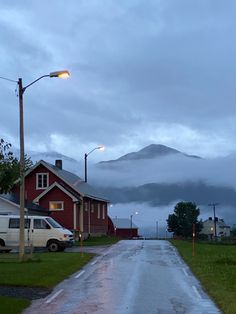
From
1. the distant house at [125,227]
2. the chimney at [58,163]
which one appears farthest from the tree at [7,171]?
the distant house at [125,227]

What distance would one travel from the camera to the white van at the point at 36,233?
3506 centimetres

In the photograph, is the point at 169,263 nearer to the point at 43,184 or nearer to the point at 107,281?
the point at 107,281

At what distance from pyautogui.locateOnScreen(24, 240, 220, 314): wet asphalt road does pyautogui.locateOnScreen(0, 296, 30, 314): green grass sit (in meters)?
0.19

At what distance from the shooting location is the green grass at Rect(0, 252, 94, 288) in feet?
58.0

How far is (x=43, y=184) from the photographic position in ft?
183

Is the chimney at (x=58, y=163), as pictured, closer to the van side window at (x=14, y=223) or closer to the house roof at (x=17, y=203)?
the house roof at (x=17, y=203)

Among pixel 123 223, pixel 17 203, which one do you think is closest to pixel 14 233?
pixel 17 203

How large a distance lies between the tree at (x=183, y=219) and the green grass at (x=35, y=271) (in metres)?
109

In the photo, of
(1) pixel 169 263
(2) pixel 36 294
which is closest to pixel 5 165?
(2) pixel 36 294

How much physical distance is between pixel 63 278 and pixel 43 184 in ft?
120

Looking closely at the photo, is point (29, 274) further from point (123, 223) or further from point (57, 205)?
point (123, 223)

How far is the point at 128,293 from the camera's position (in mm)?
15594

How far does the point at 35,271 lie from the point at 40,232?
14.7 metres

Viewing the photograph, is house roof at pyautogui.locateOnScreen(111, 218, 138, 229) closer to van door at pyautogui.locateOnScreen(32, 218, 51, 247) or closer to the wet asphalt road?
van door at pyautogui.locateOnScreen(32, 218, 51, 247)
